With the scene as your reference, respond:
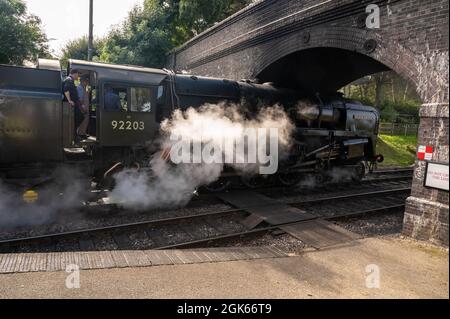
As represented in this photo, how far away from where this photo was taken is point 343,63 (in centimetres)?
1186

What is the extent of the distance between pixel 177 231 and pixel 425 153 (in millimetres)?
4869

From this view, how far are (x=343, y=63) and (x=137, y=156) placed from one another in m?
8.01

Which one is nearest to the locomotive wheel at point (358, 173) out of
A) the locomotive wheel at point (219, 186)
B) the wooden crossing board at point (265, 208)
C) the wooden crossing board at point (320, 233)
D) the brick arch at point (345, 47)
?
the brick arch at point (345, 47)

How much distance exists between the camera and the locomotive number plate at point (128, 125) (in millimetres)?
7691

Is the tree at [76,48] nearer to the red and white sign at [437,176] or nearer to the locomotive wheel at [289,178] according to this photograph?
the locomotive wheel at [289,178]

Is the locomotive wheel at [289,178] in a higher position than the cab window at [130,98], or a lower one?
lower

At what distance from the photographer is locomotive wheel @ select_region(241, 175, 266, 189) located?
32.5ft

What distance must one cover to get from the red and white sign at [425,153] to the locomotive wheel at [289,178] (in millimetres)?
4719

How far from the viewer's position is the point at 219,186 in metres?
9.59

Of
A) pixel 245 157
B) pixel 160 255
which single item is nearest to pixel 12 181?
pixel 160 255

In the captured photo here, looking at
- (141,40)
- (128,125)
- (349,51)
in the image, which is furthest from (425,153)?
(141,40)

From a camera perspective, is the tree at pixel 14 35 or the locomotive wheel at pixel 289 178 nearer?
the locomotive wheel at pixel 289 178

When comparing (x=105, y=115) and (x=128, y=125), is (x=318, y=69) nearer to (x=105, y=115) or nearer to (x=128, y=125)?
(x=128, y=125)

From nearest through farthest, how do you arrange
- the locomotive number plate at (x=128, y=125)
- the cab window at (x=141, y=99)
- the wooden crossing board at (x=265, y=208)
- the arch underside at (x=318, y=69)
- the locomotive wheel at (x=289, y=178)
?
the wooden crossing board at (x=265, y=208)
the locomotive number plate at (x=128, y=125)
the cab window at (x=141, y=99)
the locomotive wheel at (x=289, y=178)
the arch underside at (x=318, y=69)
